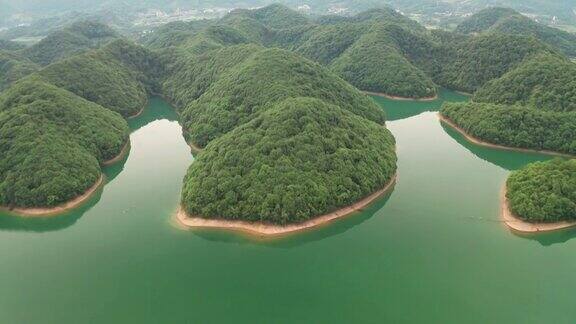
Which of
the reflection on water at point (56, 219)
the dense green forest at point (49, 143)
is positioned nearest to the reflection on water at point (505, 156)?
the reflection on water at point (56, 219)

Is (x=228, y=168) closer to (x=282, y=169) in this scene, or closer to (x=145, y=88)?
(x=282, y=169)

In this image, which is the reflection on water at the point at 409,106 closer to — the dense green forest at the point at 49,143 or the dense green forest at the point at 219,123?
the dense green forest at the point at 219,123

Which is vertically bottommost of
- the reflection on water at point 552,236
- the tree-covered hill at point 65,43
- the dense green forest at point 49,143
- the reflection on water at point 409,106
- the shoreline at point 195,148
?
the tree-covered hill at point 65,43

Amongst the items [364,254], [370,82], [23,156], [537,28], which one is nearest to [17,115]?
Result: [23,156]

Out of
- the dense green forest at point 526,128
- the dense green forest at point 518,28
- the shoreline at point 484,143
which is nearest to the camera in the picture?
the dense green forest at point 526,128

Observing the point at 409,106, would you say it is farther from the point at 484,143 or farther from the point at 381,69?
the point at 484,143

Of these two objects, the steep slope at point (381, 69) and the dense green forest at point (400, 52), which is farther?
the dense green forest at point (400, 52)

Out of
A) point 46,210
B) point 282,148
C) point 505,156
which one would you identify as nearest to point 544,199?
point 505,156
